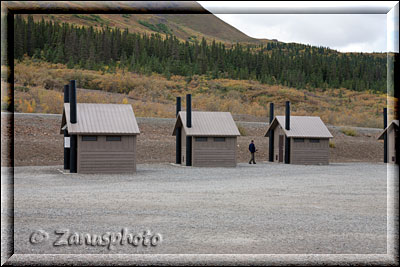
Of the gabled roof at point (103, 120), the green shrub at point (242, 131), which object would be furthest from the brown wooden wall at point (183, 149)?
the green shrub at point (242, 131)

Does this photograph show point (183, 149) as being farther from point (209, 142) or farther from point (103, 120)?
point (103, 120)

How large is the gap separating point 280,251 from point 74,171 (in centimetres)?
1705

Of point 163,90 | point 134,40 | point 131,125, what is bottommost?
point 131,125

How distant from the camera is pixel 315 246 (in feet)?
23.8

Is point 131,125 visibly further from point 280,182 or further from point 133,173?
point 280,182

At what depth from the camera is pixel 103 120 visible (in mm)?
23062

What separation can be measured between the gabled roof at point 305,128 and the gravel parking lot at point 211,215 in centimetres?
1518

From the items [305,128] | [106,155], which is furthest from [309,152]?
[106,155]

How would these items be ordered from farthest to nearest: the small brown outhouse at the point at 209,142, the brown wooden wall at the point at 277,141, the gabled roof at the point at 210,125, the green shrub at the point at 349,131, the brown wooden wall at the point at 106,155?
the green shrub at the point at 349,131 → the brown wooden wall at the point at 277,141 → the small brown outhouse at the point at 209,142 → the gabled roof at the point at 210,125 → the brown wooden wall at the point at 106,155

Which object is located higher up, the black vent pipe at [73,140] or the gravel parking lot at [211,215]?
the black vent pipe at [73,140]

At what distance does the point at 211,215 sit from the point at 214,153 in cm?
1883

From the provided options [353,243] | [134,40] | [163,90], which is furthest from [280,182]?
[134,40]

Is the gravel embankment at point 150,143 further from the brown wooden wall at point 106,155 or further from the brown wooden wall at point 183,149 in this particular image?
the brown wooden wall at point 106,155

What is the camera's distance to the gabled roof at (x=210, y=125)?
28672mm
